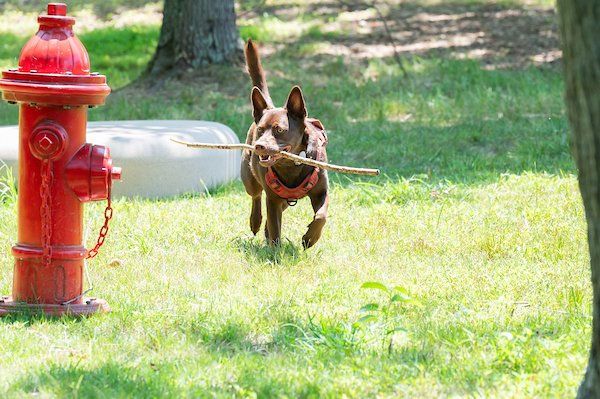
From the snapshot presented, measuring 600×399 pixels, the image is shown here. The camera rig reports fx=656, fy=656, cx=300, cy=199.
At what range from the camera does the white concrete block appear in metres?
6.10

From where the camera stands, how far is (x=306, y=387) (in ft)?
8.49

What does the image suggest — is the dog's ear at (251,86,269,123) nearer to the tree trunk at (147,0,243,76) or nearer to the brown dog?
the brown dog

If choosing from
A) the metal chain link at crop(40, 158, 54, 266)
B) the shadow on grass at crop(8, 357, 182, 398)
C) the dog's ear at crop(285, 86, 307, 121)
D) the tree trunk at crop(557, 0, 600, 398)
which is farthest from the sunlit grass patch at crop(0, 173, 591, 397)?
the dog's ear at crop(285, 86, 307, 121)

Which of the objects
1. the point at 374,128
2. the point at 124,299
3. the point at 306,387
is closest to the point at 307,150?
the point at 124,299

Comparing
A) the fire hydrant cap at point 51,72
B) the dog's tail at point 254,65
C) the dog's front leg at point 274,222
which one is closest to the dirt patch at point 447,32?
the dog's tail at point 254,65

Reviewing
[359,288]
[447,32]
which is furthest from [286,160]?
[447,32]

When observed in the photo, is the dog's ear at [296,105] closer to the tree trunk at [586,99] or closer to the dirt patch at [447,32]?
the tree trunk at [586,99]

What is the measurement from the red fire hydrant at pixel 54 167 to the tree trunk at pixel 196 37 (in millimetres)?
7438

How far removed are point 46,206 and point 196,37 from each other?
25.7 ft

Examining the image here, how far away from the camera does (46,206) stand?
3301 millimetres

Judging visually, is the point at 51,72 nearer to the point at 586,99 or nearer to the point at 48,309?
the point at 48,309

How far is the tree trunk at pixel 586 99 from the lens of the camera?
6.51 feet

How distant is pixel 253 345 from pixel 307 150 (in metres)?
1.60

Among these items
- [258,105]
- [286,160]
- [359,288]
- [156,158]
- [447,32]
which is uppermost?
[447,32]
